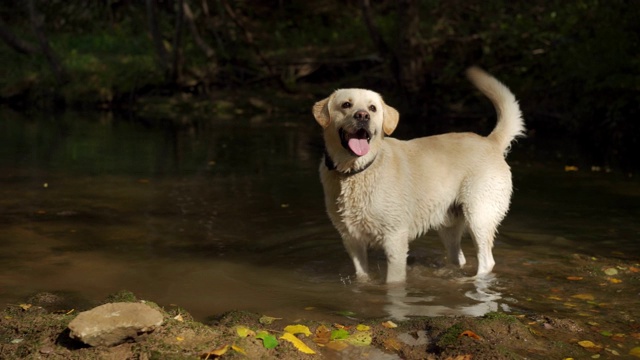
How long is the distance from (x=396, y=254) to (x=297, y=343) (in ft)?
6.70

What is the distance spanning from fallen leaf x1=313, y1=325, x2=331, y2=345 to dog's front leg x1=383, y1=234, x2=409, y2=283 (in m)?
1.47

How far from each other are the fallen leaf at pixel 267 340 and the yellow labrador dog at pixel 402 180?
6.70 feet

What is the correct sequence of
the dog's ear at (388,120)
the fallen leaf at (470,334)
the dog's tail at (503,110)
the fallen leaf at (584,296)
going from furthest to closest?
the dog's tail at (503,110) → the dog's ear at (388,120) → the fallen leaf at (584,296) → the fallen leaf at (470,334)

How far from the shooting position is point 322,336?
5180 mm

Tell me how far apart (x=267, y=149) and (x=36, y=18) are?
13361mm

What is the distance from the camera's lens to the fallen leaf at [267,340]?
4.62m

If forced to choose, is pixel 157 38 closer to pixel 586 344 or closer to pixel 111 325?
pixel 586 344

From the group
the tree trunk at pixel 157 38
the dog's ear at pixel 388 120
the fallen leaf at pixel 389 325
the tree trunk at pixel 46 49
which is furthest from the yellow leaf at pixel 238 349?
the tree trunk at pixel 46 49

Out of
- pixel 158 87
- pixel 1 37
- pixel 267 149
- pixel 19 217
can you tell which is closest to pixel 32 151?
pixel 267 149

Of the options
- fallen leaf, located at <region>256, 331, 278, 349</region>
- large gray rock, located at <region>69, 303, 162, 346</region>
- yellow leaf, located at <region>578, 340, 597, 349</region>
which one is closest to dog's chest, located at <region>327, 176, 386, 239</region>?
yellow leaf, located at <region>578, 340, 597, 349</region>

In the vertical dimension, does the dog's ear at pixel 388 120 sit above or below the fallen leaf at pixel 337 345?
above

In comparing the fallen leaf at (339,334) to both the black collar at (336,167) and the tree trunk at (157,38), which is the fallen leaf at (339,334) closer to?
the black collar at (336,167)

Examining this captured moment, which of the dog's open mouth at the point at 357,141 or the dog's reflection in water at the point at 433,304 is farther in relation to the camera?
the dog's open mouth at the point at 357,141

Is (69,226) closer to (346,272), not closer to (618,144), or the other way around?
(346,272)
